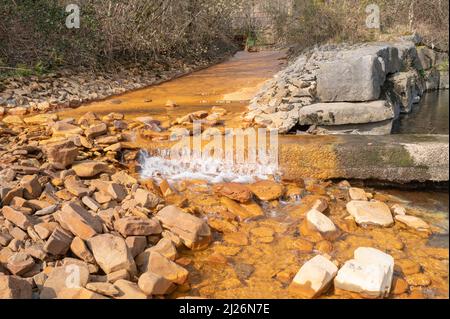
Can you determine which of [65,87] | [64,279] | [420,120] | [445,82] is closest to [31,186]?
[64,279]

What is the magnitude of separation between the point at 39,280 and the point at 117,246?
1.86ft

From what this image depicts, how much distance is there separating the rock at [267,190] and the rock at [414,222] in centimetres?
→ 118

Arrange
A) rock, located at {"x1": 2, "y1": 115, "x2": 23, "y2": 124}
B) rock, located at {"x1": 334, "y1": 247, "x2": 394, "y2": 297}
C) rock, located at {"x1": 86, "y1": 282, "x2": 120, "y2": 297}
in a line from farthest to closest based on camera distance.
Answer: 1. rock, located at {"x1": 2, "y1": 115, "x2": 23, "y2": 124}
2. rock, located at {"x1": 334, "y1": 247, "x2": 394, "y2": 297}
3. rock, located at {"x1": 86, "y1": 282, "x2": 120, "y2": 297}

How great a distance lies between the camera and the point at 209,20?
45.8 ft

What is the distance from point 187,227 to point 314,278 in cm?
120

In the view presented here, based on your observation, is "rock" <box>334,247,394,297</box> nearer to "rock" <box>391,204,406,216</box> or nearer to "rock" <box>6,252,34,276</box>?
"rock" <box>391,204,406,216</box>

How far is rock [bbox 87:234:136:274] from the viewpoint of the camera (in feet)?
9.69

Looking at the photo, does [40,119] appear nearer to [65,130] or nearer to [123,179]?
[65,130]

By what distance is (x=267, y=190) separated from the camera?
14.5 ft

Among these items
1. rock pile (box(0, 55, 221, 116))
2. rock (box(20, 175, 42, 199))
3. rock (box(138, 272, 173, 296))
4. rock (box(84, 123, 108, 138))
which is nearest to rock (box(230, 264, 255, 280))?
rock (box(138, 272, 173, 296))

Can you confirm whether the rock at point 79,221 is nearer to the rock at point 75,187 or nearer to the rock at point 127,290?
the rock at point 75,187

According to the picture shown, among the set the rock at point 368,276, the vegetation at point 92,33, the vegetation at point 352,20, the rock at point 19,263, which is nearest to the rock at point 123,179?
the rock at point 19,263

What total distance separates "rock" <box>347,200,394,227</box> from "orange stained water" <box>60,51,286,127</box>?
290cm
